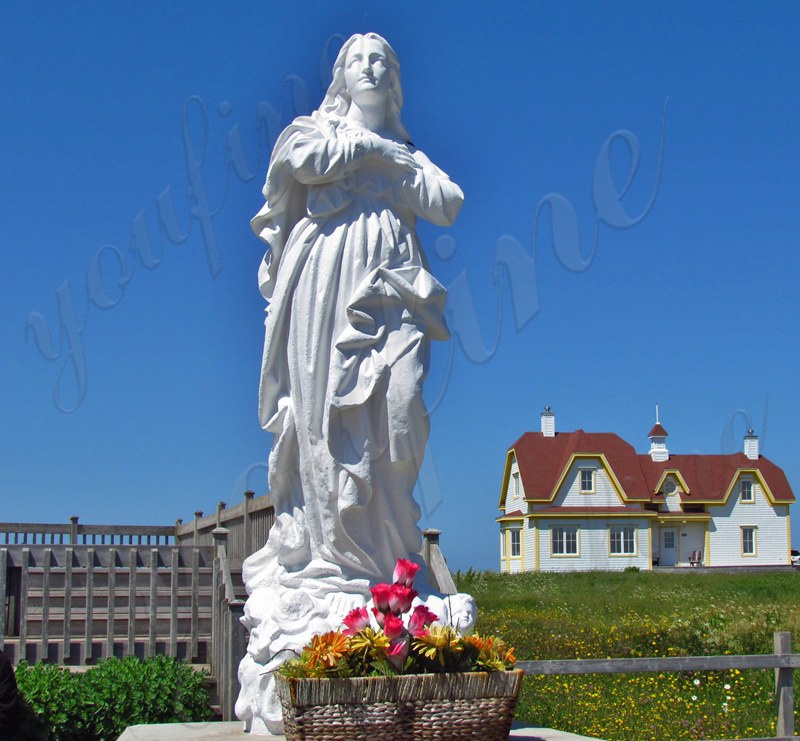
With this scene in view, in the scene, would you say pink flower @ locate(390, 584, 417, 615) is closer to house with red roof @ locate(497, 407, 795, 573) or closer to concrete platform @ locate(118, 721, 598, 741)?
concrete platform @ locate(118, 721, 598, 741)

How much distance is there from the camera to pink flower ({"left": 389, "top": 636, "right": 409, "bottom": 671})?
449 centimetres

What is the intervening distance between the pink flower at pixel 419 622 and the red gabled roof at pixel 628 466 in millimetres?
36144

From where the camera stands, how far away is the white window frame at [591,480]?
4100cm

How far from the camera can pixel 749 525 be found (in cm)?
4431

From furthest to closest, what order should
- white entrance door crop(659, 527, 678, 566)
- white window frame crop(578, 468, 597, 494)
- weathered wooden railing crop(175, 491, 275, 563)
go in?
1. white entrance door crop(659, 527, 678, 566)
2. white window frame crop(578, 468, 597, 494)
3. weathered wooden railing crop(175, 491, 275, 563)

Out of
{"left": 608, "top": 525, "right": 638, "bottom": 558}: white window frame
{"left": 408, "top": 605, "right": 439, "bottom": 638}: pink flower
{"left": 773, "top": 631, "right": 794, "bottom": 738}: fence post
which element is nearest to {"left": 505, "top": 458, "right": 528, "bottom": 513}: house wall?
{"left": 608, "top": 525, "right": 638, "bottom": 558}: white window frame

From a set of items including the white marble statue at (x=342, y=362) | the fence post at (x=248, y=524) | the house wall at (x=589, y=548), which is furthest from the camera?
the house wall at (x=589, y=548)

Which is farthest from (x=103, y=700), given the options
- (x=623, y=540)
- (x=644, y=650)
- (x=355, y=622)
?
(x=623, y=540)

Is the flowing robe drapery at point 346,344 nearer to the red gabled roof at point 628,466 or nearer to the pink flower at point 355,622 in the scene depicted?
the pink flower at point 355,622

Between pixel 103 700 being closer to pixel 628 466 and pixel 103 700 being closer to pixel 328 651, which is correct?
pixel 328 651

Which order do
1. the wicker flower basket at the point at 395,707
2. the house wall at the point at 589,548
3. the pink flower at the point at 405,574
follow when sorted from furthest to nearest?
the house wall at the point at 589,548
the pink flower at the point at 405,574
the wicker flower basket at the point at 395,707

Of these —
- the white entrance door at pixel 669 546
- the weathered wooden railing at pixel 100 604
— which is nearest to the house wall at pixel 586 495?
the white entrance door at pixel 669 546

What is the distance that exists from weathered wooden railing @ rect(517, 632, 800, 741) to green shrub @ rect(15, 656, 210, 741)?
9.32 ft

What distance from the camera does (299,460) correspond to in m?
6.41
